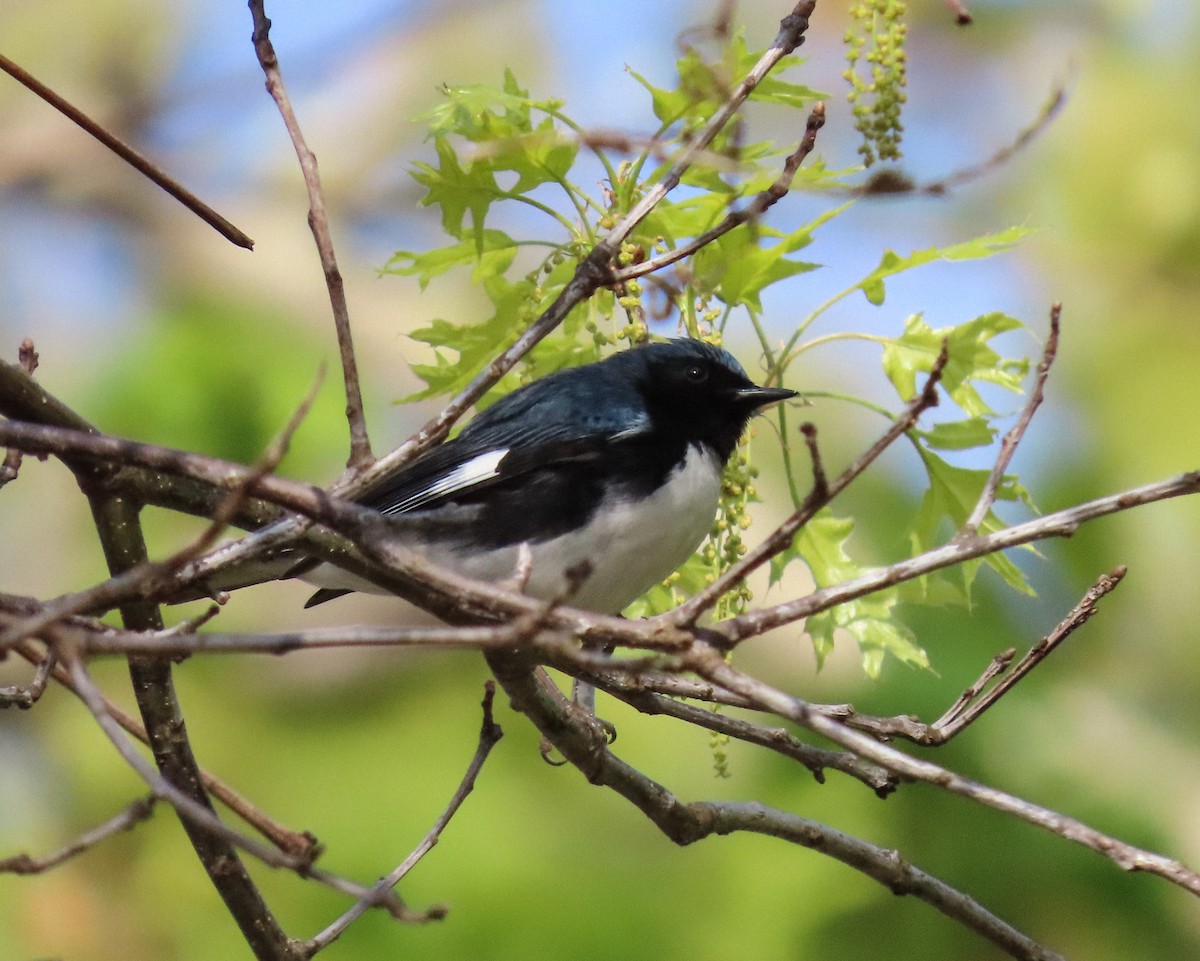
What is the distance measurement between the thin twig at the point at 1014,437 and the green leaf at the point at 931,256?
1.38ft

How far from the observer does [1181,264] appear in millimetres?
5820

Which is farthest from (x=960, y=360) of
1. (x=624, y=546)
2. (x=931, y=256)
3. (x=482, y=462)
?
(x=482, y=462)

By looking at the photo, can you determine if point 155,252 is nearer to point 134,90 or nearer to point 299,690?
point 134,90

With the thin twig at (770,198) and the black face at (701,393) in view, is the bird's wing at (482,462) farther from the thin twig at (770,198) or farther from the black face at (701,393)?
the thin twig at (770,198)

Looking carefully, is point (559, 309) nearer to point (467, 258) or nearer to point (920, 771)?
point (467, 258)

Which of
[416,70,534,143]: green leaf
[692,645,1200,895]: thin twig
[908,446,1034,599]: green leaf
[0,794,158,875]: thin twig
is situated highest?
[416,70,534,143]: green leaf

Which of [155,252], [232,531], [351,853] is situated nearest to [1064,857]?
[351,853]

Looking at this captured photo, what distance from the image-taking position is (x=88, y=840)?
1274 millimetres

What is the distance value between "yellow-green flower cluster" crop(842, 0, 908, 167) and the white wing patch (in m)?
0.89

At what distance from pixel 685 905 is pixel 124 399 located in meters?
2.22

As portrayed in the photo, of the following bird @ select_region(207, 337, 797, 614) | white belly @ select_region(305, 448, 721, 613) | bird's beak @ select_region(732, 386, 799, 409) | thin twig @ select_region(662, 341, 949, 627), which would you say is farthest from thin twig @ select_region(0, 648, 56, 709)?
bird's beak @ select_region(732, 386, 799, 409)

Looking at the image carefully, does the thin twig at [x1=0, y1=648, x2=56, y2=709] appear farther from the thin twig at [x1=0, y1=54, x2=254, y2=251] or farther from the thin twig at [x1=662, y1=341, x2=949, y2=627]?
the thin twig at [x1=662, y1=341, x2=949, y2=627]

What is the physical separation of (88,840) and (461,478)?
4.17 feet

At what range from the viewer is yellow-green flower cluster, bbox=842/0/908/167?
6.11ft
